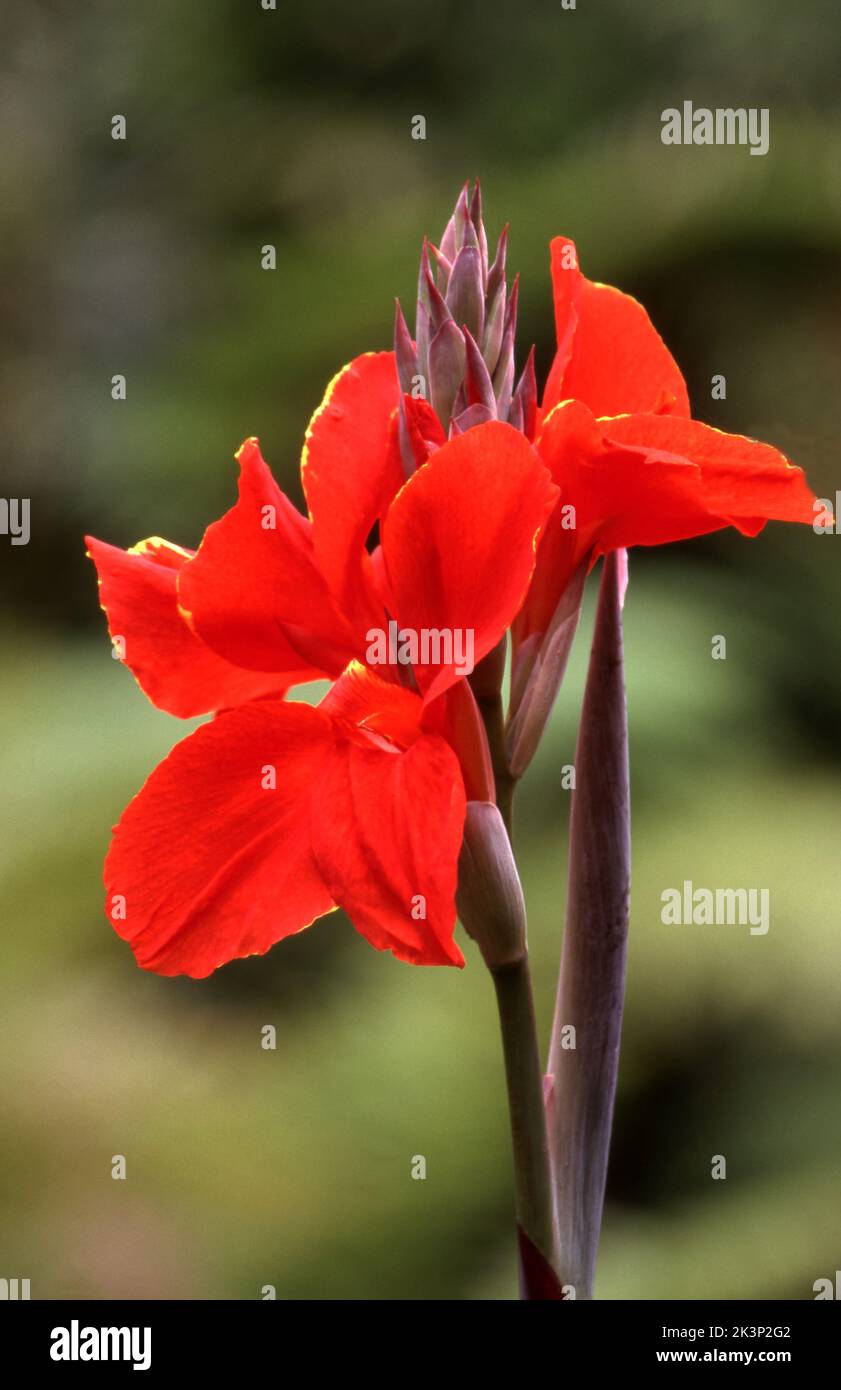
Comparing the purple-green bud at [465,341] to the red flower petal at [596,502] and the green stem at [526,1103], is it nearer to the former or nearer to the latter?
the red flower petal at [596,502]

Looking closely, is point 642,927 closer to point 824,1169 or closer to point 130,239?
point 824,1169

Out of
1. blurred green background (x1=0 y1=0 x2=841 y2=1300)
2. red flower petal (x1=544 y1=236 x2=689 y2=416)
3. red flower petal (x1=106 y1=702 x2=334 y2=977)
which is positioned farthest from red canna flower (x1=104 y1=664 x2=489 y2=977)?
blurred green background (x1=0 y1=0 x2=841 y2=1300)

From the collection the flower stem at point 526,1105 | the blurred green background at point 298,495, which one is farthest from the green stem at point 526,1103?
the blurred green background at point 298,495

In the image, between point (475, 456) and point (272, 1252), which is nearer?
point (475, 456)

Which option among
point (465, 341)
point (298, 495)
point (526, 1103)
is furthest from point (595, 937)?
point (298, 495)

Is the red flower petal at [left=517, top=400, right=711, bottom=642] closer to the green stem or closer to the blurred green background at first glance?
the green stem
